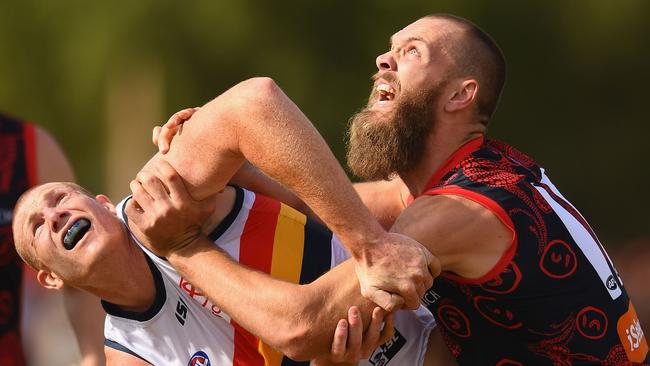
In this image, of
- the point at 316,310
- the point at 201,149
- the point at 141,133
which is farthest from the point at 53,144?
the point at 141,133

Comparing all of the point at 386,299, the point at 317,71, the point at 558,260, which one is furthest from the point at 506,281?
the point at 317,71

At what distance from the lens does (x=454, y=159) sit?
3947 mm

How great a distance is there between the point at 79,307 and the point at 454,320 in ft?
5.87

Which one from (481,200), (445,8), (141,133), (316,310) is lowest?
(141,133)

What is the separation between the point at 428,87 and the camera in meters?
4.07

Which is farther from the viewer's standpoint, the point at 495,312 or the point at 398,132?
the point at 398,132

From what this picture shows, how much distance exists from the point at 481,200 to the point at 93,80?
321 inches

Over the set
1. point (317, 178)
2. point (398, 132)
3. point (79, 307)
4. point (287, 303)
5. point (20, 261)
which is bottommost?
point (79, 307)

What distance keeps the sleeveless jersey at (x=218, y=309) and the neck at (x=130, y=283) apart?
0.10ft

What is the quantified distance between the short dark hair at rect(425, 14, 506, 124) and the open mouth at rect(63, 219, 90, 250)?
1.49 meters

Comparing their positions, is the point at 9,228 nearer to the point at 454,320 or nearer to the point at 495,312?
the point at 454,320

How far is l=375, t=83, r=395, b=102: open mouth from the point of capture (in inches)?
163

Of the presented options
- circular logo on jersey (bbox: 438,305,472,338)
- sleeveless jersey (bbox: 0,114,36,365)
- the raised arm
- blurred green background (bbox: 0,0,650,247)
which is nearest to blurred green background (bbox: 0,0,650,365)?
blurred green background (bbox: 0,0,650,247)

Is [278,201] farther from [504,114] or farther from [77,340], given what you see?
[504,114]
